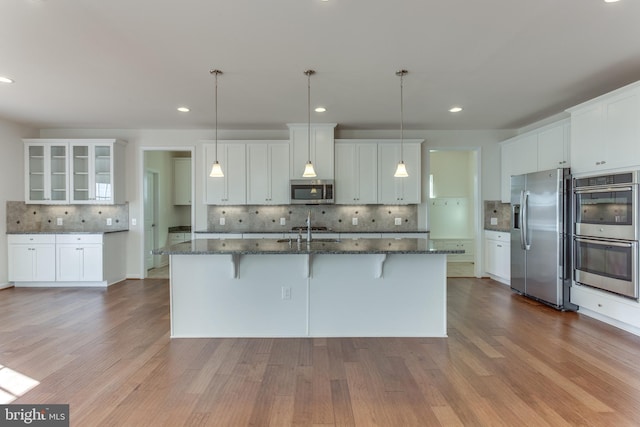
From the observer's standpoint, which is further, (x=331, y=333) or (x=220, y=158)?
(x=220, y=158)

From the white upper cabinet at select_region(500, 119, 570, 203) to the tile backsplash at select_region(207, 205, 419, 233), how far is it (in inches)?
67.5

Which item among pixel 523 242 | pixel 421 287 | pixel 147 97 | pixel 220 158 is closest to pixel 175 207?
pixel 220 158

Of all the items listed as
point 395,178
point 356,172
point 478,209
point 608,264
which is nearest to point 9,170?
point 356,172

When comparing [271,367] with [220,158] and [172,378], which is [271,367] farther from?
[220,158]

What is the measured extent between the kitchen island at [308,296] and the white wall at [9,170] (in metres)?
4.11

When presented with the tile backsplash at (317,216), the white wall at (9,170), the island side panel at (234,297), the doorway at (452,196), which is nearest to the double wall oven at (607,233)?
the tile backsplash at (317,216)

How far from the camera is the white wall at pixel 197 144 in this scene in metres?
6.08

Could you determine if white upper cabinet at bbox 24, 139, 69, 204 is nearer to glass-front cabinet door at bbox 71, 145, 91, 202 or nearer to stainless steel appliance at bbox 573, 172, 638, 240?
glass-front cabinet door at bbox 71, 145, 91, 202

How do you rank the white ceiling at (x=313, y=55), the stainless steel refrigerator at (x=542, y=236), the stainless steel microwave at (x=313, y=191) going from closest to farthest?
1. the white ceiling at (x=313, y=55)
2. the stainless steel refrigerator at (x=542, y=236)
3. the stainless steel microwave at (x=313, y=191)

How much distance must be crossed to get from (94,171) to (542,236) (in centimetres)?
705

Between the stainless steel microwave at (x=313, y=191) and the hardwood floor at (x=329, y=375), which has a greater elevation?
the stainless steel microwave at (x=313, y=191)

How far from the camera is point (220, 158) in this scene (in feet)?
18.9

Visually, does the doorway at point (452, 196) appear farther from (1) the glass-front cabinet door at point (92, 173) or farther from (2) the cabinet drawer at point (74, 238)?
(2) the cabinet drawer at point (74, 238)

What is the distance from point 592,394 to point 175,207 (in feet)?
26.1
